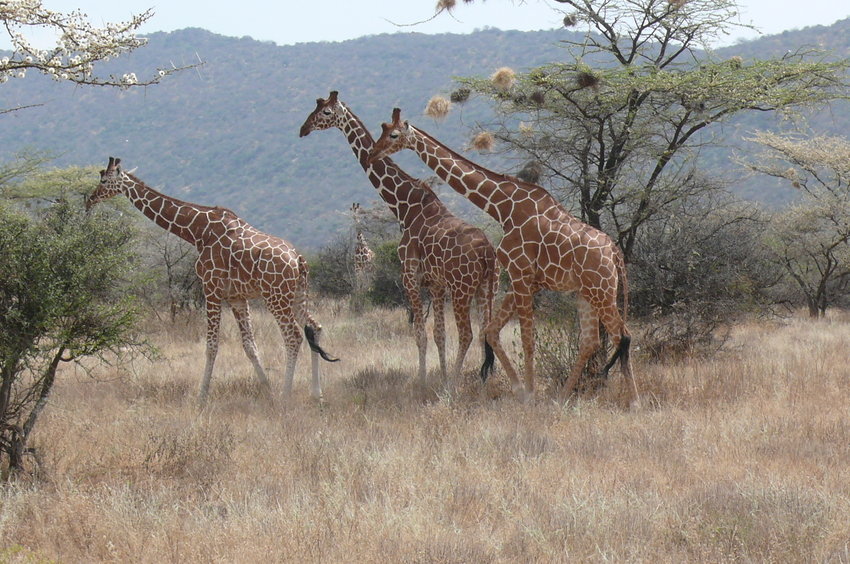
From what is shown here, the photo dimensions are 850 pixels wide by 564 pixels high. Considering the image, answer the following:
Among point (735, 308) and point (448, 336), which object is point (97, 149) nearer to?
point (448, 336)

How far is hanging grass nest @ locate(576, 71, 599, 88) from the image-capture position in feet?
29.6

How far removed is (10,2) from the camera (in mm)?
5465

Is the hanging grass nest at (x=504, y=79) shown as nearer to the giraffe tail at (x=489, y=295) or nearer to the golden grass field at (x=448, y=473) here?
the giraffe tail at (x=489, y=295)

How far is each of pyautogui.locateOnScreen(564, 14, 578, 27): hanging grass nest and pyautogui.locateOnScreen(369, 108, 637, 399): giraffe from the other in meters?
2.74

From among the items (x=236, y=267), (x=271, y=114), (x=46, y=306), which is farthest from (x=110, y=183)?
(x=271, y=114)

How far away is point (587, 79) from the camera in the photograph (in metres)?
9.06

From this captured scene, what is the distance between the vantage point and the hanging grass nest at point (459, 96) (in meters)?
9.84

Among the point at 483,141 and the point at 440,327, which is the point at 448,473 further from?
the point at 483,141

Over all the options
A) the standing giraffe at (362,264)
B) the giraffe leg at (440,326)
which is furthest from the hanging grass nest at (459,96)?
the standing giraffe at (362,264)

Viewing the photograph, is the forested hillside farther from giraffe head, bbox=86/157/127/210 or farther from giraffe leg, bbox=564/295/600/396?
giraffe leg, bbox=564/295/600/396

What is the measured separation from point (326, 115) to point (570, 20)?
3.23 meters

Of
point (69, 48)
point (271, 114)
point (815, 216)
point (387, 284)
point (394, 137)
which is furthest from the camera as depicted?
point (271, 114)

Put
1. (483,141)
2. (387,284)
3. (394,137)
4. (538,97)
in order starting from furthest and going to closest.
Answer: (387,284), (483,141), (538,97), (394,137)

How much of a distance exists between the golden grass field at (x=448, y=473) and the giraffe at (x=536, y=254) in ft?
2.00
